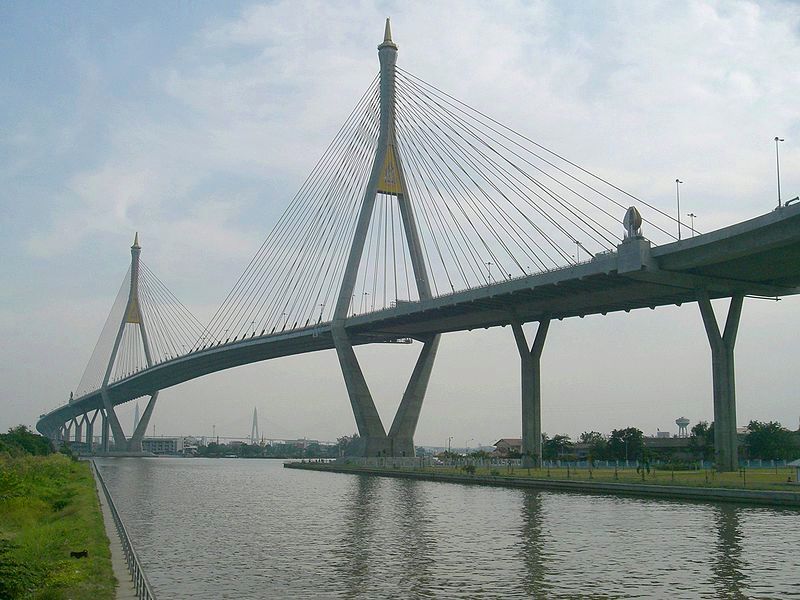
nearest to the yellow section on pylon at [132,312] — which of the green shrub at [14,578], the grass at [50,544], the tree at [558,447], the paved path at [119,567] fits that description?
the tree at [558,447]

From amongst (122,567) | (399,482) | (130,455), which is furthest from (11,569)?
(130,455)

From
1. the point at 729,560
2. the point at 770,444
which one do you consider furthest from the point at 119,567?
the point at 770,444

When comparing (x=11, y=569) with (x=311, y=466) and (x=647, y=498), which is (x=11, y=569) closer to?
(x=647, y=498)

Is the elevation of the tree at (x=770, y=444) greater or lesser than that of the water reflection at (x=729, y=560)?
greater

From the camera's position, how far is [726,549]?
23.6m

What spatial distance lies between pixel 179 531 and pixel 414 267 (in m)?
43.0

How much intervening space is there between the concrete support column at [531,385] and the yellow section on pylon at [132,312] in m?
75.9

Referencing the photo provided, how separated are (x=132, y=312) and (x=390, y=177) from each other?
70176 millimetres

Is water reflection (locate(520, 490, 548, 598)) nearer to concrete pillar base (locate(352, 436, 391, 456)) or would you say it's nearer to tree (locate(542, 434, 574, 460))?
concrete pillar base (locate(352, 436, 391, 456))

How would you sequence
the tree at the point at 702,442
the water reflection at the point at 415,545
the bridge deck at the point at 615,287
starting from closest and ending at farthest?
the water reflection at the point at 415,545 → the bridge deck at the point at 615,287 → the tree at the point at 702,442

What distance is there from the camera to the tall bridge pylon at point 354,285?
Result: 69.6 meters

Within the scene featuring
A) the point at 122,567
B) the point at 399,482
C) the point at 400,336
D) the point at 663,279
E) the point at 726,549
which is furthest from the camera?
the point at 400,336

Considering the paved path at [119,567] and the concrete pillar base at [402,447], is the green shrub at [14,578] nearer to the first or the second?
the paved path at [119,567]

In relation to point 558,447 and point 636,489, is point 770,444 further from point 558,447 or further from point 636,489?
point 636,489
